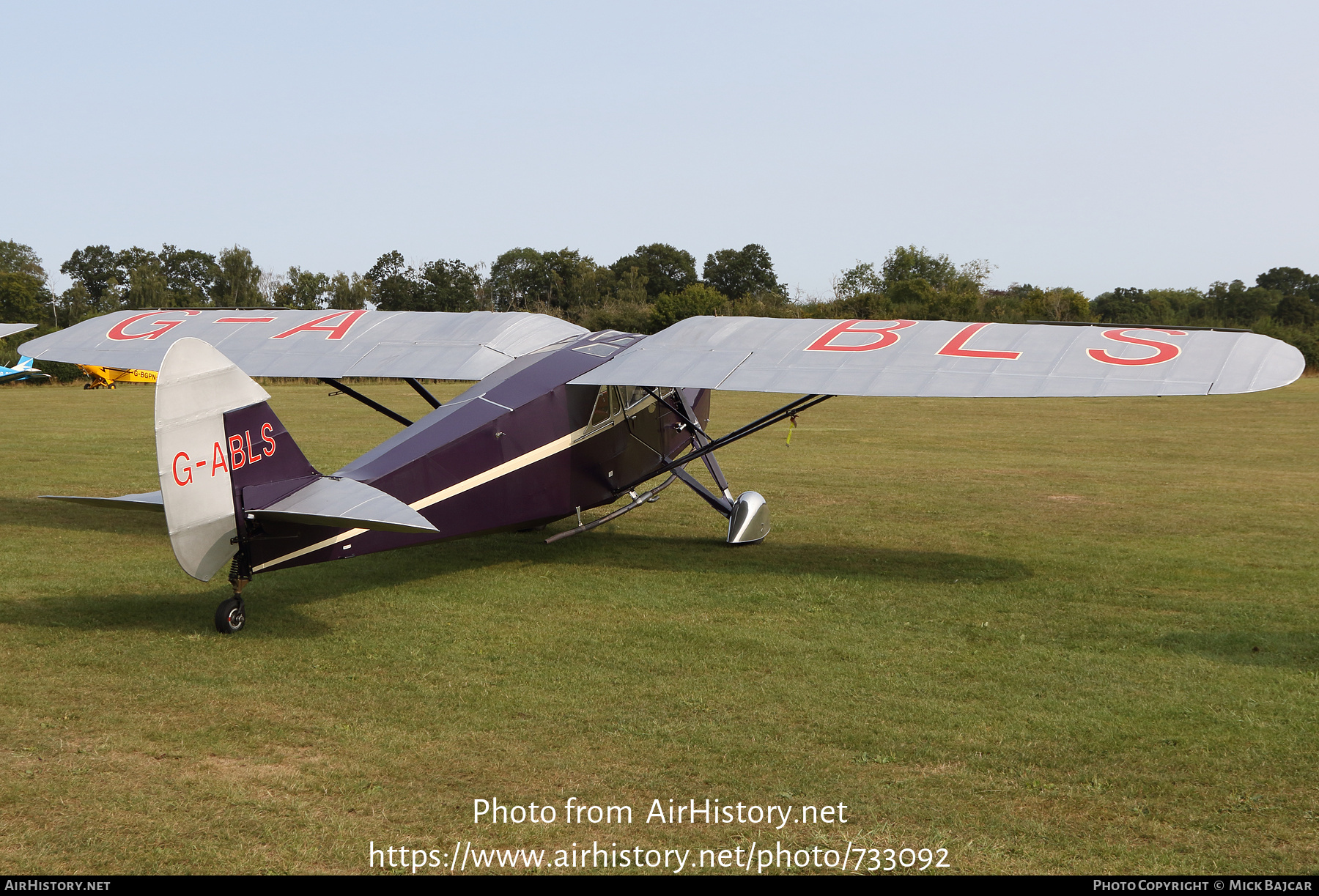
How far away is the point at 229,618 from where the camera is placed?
266 inches

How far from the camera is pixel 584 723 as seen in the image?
5.35 m

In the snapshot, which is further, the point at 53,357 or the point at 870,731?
the point at 53,357

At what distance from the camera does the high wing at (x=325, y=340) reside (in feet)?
33.6

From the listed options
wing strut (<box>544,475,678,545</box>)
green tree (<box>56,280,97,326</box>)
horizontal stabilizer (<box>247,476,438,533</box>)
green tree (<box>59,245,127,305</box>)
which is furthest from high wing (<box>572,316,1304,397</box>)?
green tree (<box>59,245,127,305</box>)

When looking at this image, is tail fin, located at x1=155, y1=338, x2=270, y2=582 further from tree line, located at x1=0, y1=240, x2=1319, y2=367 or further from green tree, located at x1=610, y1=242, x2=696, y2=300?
green tree, located at x1=610, y1=242, x2=696, y2=300

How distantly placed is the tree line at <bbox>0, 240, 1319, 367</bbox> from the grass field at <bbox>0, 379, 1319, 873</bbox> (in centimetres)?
3872

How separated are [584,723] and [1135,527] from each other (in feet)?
27.6

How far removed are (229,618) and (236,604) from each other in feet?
0.34

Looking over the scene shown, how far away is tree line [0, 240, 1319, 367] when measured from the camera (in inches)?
2355

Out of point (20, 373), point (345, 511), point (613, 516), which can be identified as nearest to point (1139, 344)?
point (613, 516)

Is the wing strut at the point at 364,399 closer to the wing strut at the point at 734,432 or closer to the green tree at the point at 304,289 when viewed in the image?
the wing strut at the point at 734,432

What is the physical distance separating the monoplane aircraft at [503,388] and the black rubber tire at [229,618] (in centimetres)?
1

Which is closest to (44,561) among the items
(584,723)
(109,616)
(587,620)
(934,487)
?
(109,616)

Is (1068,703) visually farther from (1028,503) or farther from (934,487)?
(934,487)
